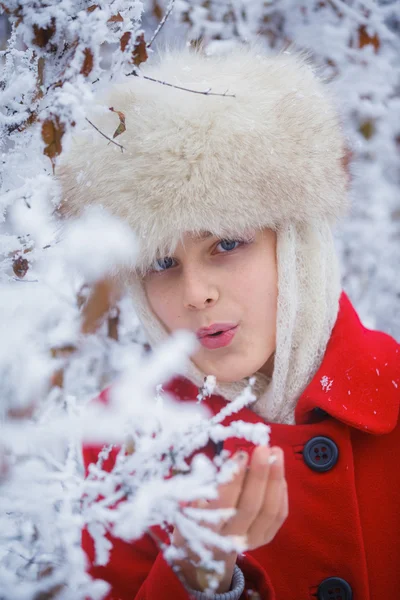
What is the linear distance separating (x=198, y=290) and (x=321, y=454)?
0.61m

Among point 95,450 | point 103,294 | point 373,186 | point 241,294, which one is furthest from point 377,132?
point 95,450

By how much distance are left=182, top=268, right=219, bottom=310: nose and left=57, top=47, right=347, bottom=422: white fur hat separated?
102 mm

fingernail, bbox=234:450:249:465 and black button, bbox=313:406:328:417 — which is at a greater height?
fingernail, bbox=234:450:249:465

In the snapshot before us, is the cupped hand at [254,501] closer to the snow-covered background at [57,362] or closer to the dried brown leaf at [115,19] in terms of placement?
the snow-covered background at [57,362]

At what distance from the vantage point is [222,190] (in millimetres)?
1441

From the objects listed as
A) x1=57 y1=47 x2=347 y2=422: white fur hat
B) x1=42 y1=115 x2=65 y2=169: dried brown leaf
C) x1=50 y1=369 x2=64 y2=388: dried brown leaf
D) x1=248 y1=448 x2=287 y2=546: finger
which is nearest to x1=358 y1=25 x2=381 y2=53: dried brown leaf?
x1=57 y1=47 x2=347 y2=422: white fur hat

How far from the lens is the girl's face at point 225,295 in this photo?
→ 154 centimetres

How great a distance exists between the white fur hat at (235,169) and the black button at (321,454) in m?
0.19

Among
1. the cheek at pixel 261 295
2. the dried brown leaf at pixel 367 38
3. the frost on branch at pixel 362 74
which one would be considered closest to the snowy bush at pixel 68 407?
the cheek at pixel 261 295

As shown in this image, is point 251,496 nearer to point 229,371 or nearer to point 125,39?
point 229,371

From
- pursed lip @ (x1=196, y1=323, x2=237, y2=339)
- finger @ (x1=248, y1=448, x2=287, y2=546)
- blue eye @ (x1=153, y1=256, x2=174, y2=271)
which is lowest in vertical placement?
finger @ (x1=248, y1=448, x2=287, y2=546)

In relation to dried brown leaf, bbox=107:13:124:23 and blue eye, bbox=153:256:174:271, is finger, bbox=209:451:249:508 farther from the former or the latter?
dried brown leaf, bbox=107:13:124:23

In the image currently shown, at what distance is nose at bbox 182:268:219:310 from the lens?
1.50m

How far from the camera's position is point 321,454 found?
1548mm
